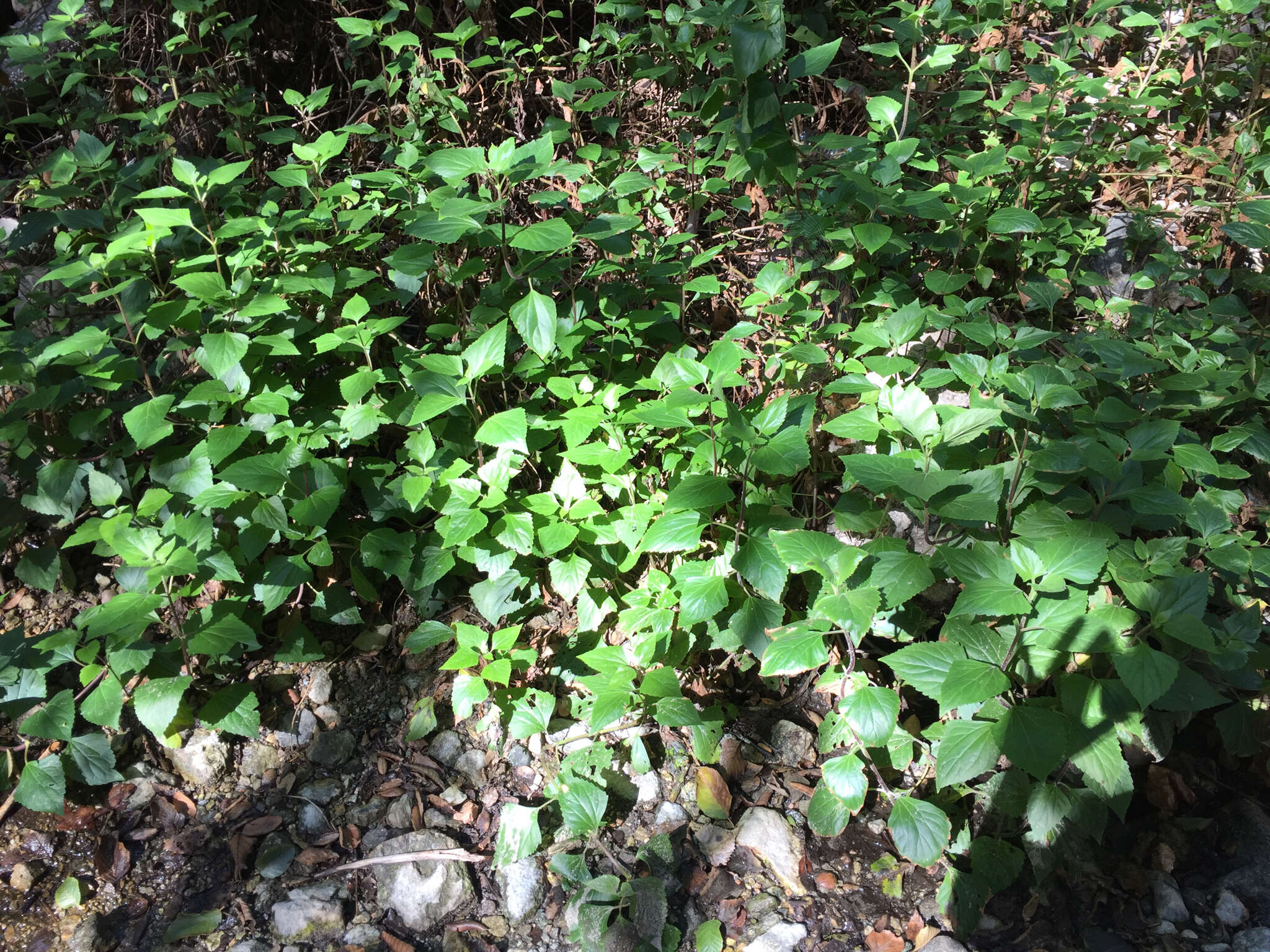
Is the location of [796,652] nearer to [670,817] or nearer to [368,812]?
[670,817]

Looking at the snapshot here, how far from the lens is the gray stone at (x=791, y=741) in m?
2.08

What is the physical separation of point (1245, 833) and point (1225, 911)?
0.21m

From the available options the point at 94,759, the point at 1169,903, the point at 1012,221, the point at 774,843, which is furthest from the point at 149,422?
the point at 1169,903

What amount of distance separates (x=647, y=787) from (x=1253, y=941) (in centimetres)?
132

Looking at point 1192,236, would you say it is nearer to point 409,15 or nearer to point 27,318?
point 409,15

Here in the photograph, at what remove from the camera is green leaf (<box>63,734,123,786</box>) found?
1885 mm

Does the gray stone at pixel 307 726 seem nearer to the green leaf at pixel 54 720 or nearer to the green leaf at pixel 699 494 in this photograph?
the green leaf at pixel 54 720

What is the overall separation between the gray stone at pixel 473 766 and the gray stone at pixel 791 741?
0.76 metres

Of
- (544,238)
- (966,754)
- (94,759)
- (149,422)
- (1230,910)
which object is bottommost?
(1230,910)

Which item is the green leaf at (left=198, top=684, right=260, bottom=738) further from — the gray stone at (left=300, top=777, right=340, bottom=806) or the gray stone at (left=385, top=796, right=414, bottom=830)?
the gray stone at (left=385, top=796, right=414, bottom=830)

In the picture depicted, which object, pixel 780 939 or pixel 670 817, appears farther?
pixel 670 817

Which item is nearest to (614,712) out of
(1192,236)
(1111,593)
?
(1111,593)

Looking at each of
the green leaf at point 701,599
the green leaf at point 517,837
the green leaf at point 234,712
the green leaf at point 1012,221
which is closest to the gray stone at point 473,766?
the green leaf at point 517,837

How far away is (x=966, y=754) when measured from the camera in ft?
4.78
